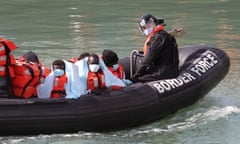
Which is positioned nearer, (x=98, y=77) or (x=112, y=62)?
(x=98, y=77)

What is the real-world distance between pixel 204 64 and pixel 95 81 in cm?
177

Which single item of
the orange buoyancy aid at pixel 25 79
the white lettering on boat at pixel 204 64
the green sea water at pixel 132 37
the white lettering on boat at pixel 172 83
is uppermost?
the orange buoyancy aid at pixel 25 79

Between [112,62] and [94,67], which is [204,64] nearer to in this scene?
[112,62]

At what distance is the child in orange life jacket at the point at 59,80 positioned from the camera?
7.29 m

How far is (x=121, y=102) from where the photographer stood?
7.18 meters

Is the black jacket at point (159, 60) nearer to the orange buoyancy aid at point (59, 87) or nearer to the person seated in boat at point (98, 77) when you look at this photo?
the person seated in boat at point (98, 77)

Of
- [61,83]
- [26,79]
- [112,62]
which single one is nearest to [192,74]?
[112,62]

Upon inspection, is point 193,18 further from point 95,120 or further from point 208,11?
point 95,120

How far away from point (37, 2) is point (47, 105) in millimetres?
13287

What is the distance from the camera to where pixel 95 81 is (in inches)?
290

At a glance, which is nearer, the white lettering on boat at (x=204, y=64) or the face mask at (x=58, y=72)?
the face mask at (x=58, y=72)

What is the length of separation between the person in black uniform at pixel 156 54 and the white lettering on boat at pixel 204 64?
32 cm

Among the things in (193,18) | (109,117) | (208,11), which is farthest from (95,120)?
(208,11)

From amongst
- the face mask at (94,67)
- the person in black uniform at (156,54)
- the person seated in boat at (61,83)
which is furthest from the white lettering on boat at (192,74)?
the person seated in boat at (61,83)
